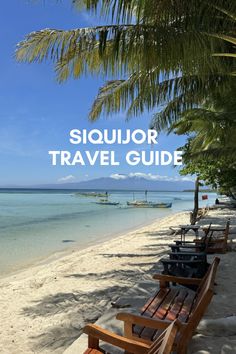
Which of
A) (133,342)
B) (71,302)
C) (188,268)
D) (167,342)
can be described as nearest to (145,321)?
(133,342)

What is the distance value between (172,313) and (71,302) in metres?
3.05

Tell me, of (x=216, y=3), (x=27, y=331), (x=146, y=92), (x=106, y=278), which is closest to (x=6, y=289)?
(x=106, y=278)

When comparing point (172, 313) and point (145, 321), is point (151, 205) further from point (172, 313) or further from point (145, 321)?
point (145, 321)

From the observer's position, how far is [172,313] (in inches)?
141

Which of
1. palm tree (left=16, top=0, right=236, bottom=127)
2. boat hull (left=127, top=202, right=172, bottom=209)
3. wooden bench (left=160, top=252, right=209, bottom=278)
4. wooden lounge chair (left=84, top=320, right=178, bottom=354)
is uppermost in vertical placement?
palm tree (left=16, top=0, right=236, bottom=127)

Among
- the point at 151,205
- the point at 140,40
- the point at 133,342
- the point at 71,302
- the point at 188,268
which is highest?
the point at 140,40

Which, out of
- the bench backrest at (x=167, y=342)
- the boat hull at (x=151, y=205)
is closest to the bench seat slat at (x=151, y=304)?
the bench backrest at (x=167, y=342)

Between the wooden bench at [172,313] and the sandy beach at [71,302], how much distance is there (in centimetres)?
33

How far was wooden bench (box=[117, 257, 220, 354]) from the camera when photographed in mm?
2707

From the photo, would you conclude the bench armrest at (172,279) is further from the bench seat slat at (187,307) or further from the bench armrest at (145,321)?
the bench armrest at (145,321)

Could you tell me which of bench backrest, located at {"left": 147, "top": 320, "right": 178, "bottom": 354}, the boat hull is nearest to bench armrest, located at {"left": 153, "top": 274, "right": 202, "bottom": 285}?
bench backrest, located at {"left": 147, "top": 320, "right": 178, "bottom": 354}

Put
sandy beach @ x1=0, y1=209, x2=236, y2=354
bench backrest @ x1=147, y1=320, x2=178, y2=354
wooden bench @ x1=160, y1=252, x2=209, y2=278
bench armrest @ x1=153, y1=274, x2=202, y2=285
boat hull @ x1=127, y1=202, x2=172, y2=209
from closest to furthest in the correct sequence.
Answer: bench backrest @ x1=147, y1=320, x2=178, y2=354
bench armrest @ x1=153, y1=274, x2=202, y2=285
sandy beach @ x1=0, y1=209, x2=236, y2=354
wooden bench @ x1=160, y1=252, x2=209, y2=278
boat hull @ x1=127, y1=202, x2=172, y2=209

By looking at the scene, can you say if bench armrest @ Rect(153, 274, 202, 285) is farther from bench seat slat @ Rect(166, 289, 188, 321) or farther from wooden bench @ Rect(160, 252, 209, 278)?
wooden bench @ Rect(160, 252, 209, 278)

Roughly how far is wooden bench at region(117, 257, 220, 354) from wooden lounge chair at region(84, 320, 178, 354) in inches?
9.4
